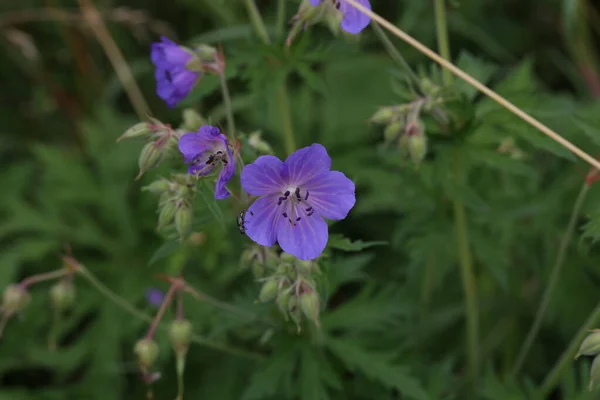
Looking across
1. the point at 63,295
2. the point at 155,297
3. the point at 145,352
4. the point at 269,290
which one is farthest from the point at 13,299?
the point at 269,290

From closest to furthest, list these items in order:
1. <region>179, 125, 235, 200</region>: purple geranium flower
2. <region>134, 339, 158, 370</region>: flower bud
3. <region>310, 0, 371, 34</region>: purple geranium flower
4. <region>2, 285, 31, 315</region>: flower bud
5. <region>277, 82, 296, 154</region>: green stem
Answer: <region>179, 125, 235, 200</region>: purple geranium flower
<region>310, 0, 371, 34</region>: purple geranium flower
<region>134, 339, 158, 370</region>: flower bud
<region>2, 285, 31, 315</region>: flower bud
<region>277, 82, 296, 154</region>: green stem

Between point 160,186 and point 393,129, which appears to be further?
point 393,129

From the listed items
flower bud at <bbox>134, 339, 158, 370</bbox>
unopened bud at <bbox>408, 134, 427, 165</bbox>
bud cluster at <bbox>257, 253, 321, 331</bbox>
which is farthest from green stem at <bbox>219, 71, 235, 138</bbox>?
flower bud at <bbox>134, 339, 158, 370</bbox>

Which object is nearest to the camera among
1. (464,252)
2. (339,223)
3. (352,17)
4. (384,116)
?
(352,17)

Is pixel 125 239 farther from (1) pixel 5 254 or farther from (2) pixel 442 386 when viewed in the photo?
(2) pixel 442 386

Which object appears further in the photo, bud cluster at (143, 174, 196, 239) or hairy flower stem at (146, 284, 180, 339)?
hairy flower stem at (146, 284, 180, 339)

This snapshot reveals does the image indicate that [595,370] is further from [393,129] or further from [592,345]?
[393,129]

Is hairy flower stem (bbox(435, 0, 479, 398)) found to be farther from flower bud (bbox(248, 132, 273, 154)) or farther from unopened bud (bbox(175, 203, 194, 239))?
unopened bud (bbox(175, 203, 194, 239))

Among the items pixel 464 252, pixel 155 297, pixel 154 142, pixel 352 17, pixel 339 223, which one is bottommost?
pixel 155 297
